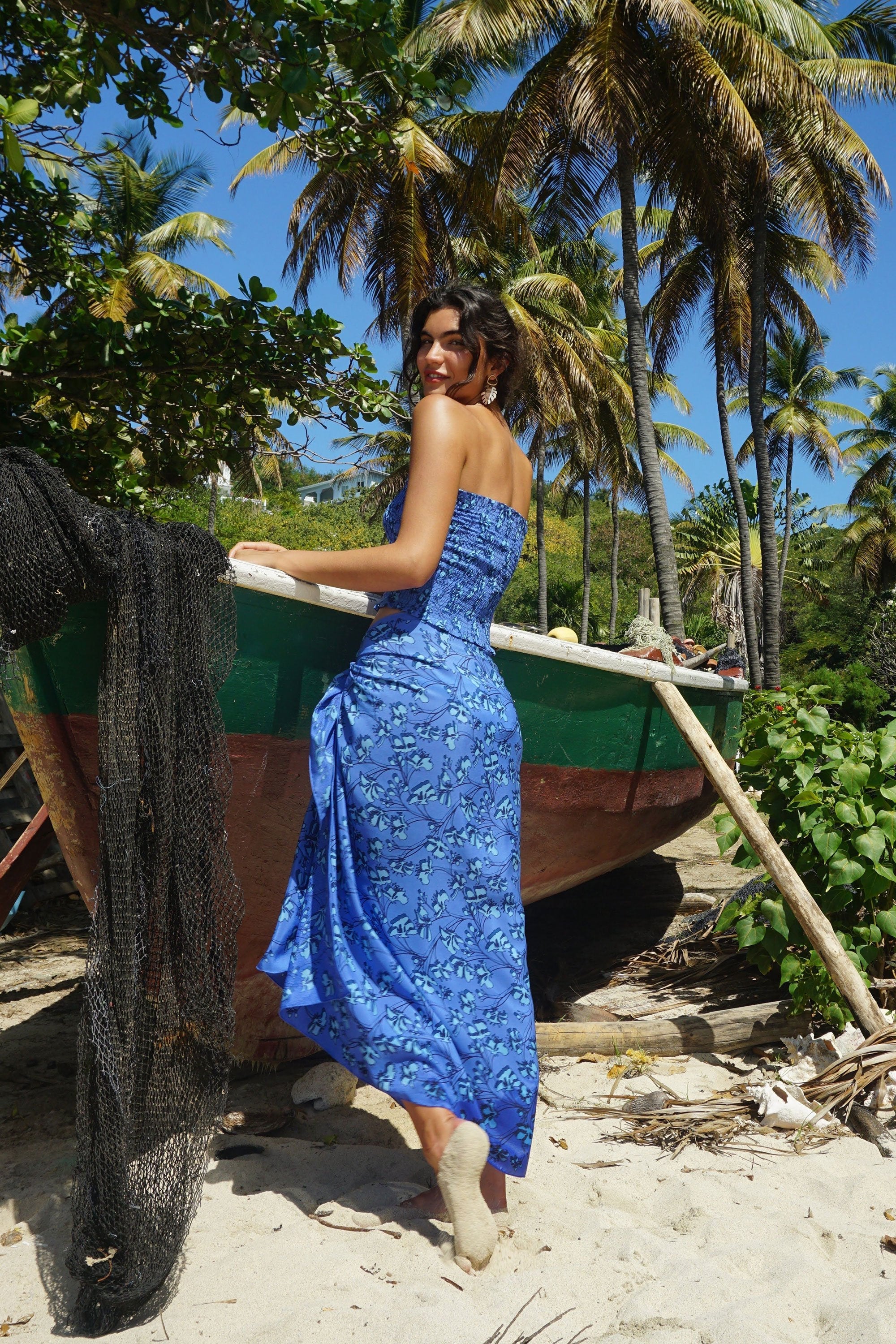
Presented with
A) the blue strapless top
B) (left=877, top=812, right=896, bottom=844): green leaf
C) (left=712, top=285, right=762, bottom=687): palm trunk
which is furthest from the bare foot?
(left=712, top=285, right=762, bottom=687): palm trunk

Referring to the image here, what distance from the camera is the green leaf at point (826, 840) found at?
3.12 meters

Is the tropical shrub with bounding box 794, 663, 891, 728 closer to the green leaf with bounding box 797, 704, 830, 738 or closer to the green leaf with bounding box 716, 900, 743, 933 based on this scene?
the green leaf with bounding box 797, 704, 830, 738

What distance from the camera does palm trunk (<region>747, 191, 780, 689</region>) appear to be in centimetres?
1576

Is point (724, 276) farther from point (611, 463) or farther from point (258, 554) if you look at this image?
point (258, 554)

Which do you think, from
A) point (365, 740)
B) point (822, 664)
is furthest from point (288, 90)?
point (822, 664)

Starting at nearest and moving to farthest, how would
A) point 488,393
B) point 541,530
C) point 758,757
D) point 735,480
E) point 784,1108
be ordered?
point 488,393 → point 784,1108 → point 758,757 → point 735,480 → point 541,530

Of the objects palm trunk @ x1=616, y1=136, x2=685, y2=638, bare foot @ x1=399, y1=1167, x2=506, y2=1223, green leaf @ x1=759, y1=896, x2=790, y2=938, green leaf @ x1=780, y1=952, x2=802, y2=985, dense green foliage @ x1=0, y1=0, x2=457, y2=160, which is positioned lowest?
bare foot @ x1=399, y1=1167, x2=506, y2=1223

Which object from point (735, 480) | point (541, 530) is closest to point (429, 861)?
point (735, 480)

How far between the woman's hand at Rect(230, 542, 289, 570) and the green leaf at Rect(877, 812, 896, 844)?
2.16 m

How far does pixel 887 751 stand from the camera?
10.6 ft

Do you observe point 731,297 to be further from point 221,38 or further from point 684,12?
point 221,38

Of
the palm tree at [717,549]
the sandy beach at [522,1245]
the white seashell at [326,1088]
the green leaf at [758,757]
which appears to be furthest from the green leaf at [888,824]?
the palm tree at [717,549]

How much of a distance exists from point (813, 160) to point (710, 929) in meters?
14.4

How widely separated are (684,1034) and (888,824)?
0.97 metres
